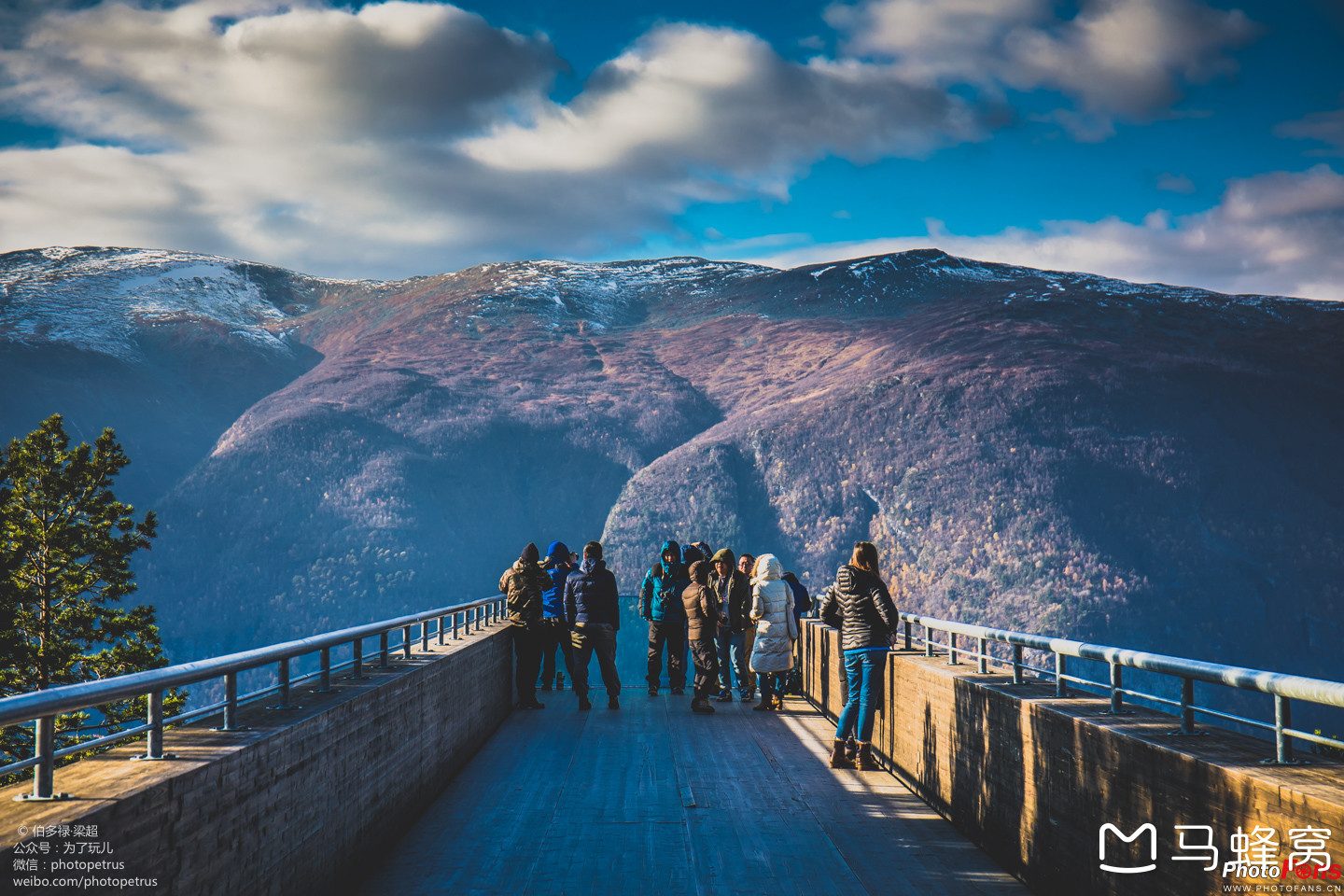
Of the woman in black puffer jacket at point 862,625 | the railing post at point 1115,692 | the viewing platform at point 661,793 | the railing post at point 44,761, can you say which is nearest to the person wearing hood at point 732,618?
the viewing platform at point 661,793

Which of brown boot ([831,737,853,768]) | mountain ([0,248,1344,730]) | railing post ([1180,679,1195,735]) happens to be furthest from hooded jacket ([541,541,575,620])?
mountain ([0,248,1344,730])

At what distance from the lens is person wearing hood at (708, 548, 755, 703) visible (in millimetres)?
12352

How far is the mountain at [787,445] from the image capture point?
70375 millimetres

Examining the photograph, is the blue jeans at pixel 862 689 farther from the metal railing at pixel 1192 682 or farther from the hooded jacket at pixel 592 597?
the hooded jacket at pixel 592 597

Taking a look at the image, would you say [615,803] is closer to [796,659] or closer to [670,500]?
[796,659]

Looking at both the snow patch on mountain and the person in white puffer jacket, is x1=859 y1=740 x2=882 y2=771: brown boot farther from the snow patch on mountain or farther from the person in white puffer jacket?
the snow patch on mountain

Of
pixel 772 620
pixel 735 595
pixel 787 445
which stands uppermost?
pixel 787 445

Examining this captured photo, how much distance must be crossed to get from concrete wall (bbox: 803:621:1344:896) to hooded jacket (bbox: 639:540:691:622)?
492cm

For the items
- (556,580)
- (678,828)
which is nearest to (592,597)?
(556,580)

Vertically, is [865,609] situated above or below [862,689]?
above

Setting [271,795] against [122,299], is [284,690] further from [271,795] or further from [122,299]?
[122,299]

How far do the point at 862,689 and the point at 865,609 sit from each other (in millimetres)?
754

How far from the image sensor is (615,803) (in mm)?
7320

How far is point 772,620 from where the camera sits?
11.4 metres
